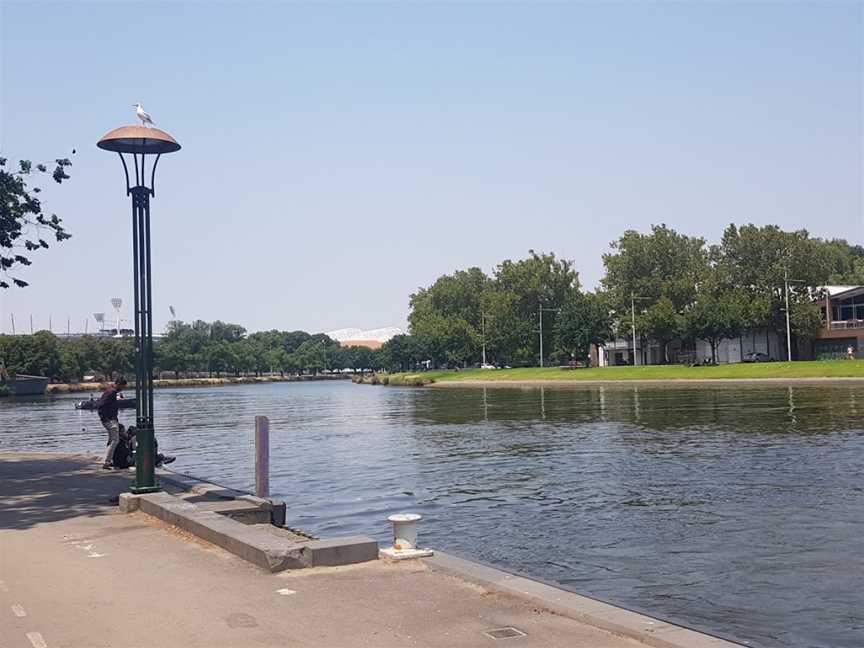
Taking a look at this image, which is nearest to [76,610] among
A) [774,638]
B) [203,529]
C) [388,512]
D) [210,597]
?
[210,597]

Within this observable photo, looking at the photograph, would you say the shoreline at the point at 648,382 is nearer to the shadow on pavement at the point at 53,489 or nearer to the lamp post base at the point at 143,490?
the shadow on pavement at the point at 53,489

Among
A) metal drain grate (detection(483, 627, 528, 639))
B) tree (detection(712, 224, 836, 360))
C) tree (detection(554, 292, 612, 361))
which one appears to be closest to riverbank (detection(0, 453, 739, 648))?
metal drain grate (detection(483, 627, 528, 639))

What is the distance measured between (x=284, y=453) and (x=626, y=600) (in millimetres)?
23652

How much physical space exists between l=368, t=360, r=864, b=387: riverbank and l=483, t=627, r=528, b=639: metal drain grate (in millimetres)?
72985

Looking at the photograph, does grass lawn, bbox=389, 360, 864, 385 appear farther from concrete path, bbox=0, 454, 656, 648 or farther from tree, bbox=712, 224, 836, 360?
concrete path, bbox=0, 454, 656, 648

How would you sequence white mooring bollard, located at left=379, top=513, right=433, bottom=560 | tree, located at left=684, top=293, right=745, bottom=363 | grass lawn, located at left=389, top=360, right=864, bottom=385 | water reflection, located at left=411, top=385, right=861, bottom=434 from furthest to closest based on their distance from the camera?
tree, located at left=684, top=293, right=745, bottom=363 → grass lawn, located at left=389, top=360, right=864, bottom=385 → water reflection, located at left=411, top=385, right=861, bottom=434 → white mooring bollard, located at left=379, top=513, right=433, bottom=560

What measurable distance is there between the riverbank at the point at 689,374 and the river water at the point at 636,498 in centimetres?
3840

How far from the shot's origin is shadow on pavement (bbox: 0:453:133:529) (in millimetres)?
14977

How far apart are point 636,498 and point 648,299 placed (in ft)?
384

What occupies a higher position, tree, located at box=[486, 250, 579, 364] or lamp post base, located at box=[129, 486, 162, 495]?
tree, located at box=[486, 250, 579, 364]

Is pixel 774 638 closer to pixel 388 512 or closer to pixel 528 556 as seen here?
pixel 528 556

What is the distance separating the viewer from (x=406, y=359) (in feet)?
651

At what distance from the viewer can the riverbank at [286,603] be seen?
7.73 metres

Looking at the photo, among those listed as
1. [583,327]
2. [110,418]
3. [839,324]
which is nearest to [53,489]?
[110,418]
